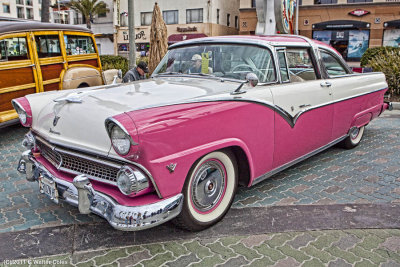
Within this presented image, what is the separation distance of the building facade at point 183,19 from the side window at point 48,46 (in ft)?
87.9

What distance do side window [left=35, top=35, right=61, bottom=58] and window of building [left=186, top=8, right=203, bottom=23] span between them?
91.4ft

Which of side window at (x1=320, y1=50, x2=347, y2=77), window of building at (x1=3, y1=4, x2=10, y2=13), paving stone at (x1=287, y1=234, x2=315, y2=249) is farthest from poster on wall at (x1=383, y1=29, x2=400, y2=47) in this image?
window of building at (x1=3, y1=4, x2=10, y2=13)

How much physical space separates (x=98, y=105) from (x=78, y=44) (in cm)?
561

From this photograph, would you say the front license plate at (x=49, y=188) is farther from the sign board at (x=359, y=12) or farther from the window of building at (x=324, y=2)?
the window of building at (x=324, y=2)

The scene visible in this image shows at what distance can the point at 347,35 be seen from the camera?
3023cm

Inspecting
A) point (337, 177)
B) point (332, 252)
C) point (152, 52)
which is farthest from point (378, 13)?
point (332, 252)

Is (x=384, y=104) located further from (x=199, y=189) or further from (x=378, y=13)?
(x=378, y=13)

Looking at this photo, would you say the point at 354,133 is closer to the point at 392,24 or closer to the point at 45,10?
the point at 45,10

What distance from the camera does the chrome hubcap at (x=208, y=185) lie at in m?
2.98

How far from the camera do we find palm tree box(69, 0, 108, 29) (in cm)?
3688

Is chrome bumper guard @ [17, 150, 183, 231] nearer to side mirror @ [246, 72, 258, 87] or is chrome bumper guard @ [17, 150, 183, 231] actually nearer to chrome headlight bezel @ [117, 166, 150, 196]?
chrome headlight bezel @ [117, 166, 150, 196]

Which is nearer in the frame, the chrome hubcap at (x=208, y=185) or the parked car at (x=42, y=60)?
the chrome hubcap at (x=208, y=185)

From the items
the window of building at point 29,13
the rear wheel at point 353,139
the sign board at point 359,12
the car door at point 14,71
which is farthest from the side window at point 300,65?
the window of building at point 29,13

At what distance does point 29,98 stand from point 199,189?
1.97 metres
